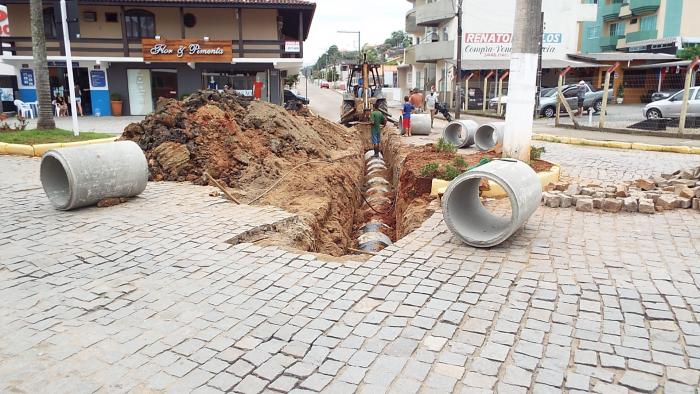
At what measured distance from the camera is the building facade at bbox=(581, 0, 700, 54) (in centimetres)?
3862

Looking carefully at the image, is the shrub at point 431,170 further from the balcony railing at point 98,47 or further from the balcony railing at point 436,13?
the balcony railing at point 436,13

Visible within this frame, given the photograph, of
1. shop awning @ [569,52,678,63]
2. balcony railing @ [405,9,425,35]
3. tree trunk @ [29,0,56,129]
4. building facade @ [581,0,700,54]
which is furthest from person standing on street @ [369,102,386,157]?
balcony railing @ [405,9,425,35]

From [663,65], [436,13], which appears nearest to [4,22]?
[436,13]

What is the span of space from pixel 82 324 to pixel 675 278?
5.09 m

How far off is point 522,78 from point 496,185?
2027mm

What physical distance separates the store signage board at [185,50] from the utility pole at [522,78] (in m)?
19.3

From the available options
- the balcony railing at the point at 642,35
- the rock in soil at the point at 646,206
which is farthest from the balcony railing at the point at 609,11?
the rock in soil at the point at 646,206

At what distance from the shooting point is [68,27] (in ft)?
44.0

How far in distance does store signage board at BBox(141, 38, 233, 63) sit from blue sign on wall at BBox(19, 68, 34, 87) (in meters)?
6.05

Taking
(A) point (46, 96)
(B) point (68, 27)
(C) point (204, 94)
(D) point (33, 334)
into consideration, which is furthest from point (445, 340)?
(A) point (46, 96)

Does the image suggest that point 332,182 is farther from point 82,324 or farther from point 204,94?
point 82,324

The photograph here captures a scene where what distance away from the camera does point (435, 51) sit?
128 feet

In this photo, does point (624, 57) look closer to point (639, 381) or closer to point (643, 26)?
point (643, 26)

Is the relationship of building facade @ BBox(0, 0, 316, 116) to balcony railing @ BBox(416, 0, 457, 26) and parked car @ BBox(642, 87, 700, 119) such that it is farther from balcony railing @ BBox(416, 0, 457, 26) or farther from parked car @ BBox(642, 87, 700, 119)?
parked car @ BBox(642, 87, 700, 119)
